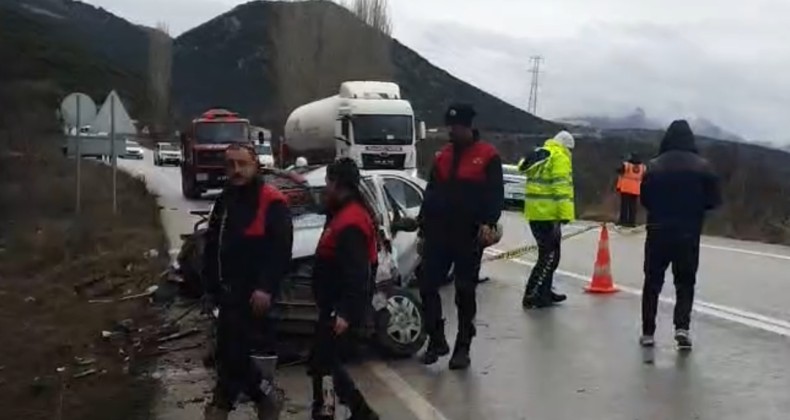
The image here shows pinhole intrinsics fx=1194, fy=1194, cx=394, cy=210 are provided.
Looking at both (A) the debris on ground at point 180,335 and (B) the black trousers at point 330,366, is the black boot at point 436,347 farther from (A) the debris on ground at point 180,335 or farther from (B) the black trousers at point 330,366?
(A) the debris on ground at point 180,335

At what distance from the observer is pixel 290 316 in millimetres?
9320

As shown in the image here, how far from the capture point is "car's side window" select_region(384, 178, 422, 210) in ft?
44.9

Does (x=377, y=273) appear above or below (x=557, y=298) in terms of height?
above

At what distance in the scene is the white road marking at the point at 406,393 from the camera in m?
7.48

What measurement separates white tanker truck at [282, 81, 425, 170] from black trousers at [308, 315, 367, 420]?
2569 cm

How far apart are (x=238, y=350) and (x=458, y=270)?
2.59m

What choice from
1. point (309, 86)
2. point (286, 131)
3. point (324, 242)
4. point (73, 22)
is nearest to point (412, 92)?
point (73, 22)

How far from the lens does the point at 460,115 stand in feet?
28.6

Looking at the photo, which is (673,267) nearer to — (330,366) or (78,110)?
(330,366)

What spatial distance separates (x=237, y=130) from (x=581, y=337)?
29.1m

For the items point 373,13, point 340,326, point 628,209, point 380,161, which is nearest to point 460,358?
point 340,326

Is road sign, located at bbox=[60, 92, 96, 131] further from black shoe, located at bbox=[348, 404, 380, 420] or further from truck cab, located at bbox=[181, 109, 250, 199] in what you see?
truck cab, located at bbox=[181, 109, 250, 199]

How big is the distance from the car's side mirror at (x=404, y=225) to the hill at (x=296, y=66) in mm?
1210

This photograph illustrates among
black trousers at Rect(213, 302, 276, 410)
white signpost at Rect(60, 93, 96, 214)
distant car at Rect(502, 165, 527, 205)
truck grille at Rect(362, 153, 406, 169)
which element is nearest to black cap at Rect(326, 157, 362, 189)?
black trousers at Rect(213, 302, 276, 410)
